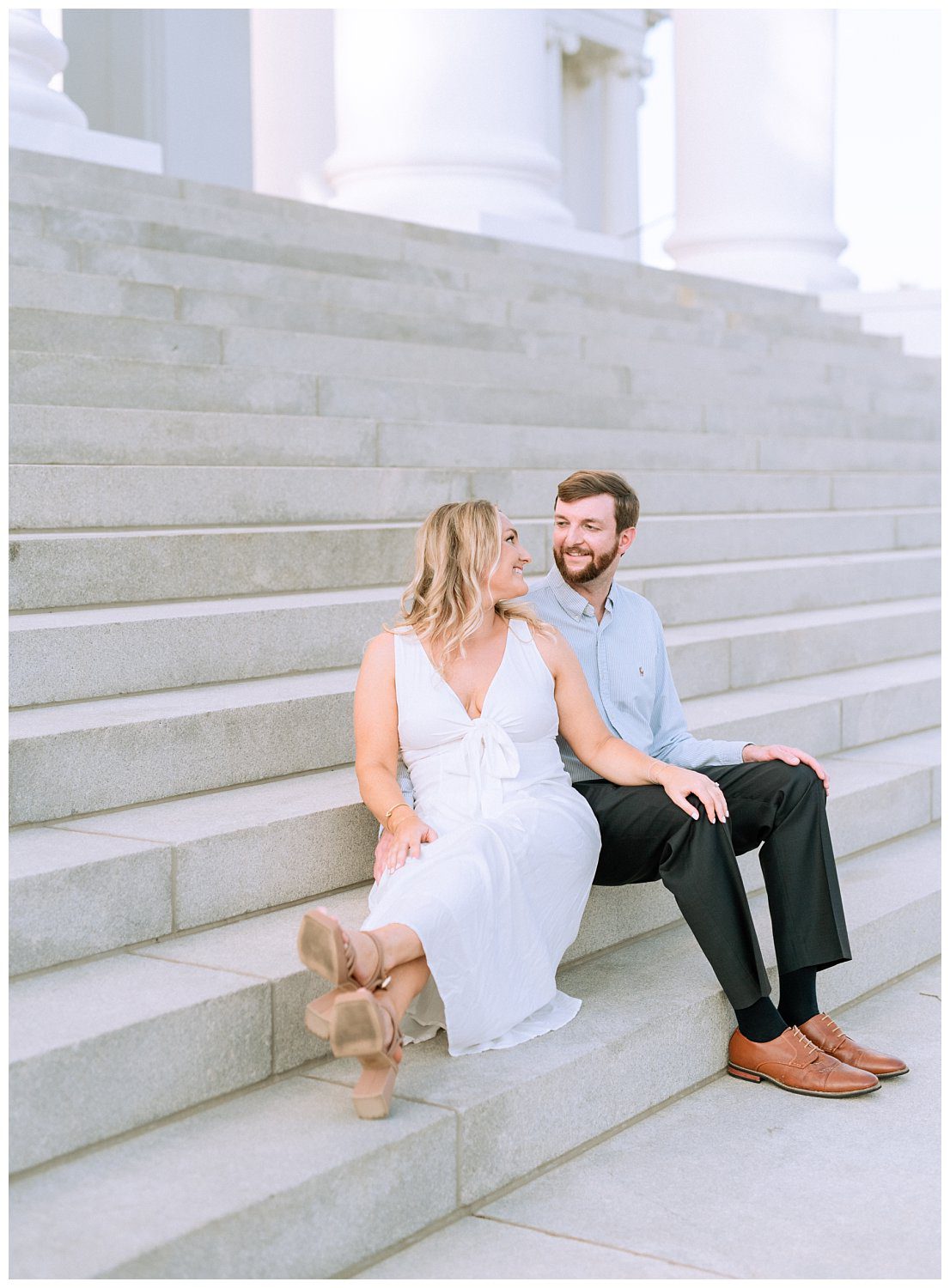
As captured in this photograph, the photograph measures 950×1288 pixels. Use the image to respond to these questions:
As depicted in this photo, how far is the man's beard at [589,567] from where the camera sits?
4.41 m

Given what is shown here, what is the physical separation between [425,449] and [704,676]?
155 cm

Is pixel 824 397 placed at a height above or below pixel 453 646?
above

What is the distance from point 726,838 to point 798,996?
0.53 m

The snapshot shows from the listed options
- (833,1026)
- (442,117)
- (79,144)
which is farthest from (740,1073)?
(442,117)

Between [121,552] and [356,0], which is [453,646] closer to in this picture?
[121,552]

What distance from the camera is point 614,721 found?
14.6 feet

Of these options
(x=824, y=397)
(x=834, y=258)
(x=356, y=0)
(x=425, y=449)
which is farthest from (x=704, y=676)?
(x=834, y=258)

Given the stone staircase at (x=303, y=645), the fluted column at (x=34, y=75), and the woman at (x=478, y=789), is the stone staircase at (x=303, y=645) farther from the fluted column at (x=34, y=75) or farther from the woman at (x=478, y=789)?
the fluted column at (x=34, y=75)

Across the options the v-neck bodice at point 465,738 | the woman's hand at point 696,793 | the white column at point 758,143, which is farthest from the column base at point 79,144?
the white column at point 758,143

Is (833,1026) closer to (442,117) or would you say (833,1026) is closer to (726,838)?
(726,838)

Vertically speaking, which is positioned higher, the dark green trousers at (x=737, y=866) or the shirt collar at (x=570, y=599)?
the shirt collar at (x=570, y=599)

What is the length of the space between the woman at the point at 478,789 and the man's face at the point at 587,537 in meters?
0.26

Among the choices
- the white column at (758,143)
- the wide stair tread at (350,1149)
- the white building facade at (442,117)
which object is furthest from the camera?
the white column at (758,143)

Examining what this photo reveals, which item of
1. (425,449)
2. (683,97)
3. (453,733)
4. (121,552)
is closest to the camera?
(453,733)
